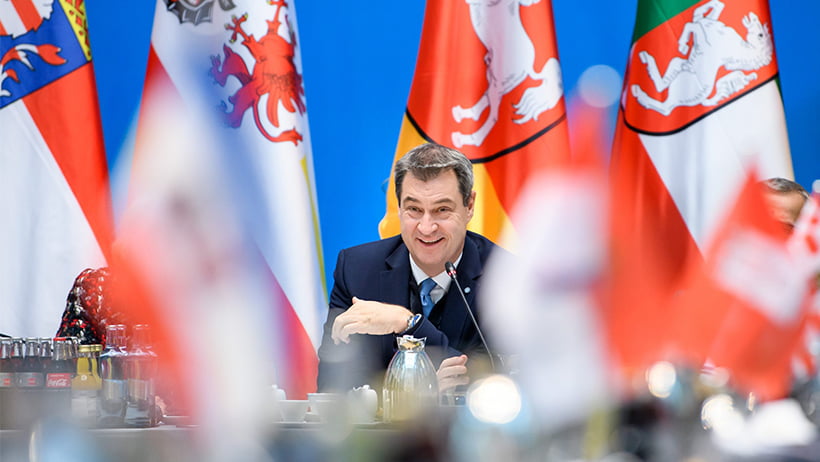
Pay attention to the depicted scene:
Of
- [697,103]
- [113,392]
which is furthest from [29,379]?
[697,103]

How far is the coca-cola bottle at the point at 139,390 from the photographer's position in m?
1.22

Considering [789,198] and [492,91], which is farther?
[492,91]

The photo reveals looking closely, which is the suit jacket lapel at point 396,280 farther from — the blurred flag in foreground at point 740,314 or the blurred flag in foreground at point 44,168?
the blurred flag in foreground at point 740,314

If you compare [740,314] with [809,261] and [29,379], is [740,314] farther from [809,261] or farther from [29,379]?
[29,379]

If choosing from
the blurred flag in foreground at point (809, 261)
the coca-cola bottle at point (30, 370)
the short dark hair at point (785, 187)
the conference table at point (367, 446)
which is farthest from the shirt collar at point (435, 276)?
the conference table at point (367, 446)

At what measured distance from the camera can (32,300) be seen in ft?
9.43

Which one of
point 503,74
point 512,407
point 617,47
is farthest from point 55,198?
point 512,407

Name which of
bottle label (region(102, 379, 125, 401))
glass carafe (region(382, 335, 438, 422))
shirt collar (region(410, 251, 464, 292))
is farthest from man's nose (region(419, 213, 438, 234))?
bottle label (region(102, 379, 125, 401))

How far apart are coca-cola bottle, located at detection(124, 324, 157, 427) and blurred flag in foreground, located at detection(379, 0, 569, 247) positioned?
5.51ft

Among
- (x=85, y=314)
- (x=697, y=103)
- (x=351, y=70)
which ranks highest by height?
(x=351, y=70)

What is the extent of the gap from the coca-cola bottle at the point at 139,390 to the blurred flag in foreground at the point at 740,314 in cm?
106

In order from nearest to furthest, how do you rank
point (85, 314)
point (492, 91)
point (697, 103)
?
point (85, 314), point (697, 103), point (492, 91)

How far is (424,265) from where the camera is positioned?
2238mm

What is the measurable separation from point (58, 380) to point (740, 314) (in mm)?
1091
